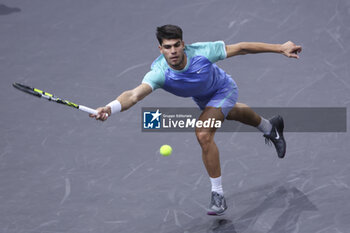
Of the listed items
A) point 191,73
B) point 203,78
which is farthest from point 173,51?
point 203,78

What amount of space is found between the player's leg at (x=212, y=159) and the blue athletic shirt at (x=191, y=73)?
291 millimetres

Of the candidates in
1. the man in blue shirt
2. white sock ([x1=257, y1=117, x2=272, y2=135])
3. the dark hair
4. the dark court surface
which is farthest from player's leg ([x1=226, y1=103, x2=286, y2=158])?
the dark hair

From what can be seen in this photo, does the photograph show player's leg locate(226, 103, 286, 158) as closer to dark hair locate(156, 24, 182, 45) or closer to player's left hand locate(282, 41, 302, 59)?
player's left hand locate(282, 41, 302, 59)

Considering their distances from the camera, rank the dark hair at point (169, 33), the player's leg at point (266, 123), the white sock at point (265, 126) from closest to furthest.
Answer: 1. the dark hair at point (169, 33)
2. the player's leg at point (266, 123)
3. the white sock at point (265, 126)

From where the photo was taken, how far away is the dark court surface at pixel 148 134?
21.8 feet

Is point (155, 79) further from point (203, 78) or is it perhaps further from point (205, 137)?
point (205, 137)

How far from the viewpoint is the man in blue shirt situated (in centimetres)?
620

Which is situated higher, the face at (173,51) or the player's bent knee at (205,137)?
the face at (173,51)

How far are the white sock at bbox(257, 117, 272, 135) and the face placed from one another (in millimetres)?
1575

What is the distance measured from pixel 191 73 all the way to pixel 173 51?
0.33 meters

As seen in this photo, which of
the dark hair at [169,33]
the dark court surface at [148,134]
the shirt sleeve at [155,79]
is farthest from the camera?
the dark court surface at [148,134]

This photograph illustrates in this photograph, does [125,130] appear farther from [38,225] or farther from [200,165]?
[38,225]

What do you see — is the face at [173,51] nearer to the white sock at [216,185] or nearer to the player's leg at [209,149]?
the player's leg at [209,149]

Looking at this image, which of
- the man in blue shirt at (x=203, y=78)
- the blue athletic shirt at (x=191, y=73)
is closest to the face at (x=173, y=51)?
the man in blue shirt at (x=203, y=78)
